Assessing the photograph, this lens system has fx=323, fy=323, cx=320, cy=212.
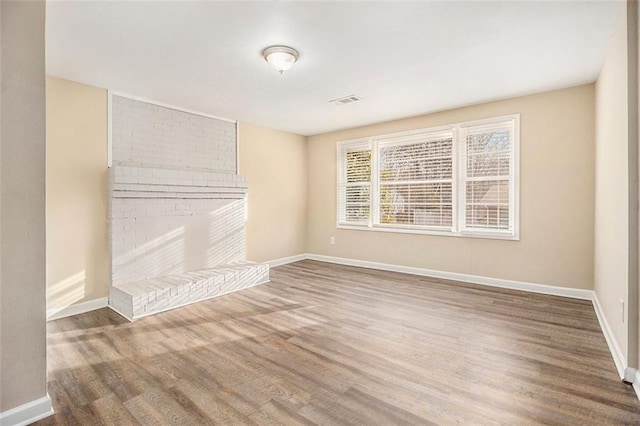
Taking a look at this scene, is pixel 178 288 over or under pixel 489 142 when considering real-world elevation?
under

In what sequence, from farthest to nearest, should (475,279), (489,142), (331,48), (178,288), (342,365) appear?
(475,279) < (489,142) < (178,288) < (331,48) < (342,365)

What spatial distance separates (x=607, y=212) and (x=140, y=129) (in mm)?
5038

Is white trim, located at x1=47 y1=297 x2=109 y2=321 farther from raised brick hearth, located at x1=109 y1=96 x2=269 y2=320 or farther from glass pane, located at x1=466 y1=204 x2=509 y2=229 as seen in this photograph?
glass pane, located at x1=466 y1=204 x2=509 y2=229

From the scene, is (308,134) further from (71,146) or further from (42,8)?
(42,8)

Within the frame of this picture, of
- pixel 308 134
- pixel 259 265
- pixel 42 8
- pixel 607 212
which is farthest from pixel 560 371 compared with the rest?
pixel 308 134

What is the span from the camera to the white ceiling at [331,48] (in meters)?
2.28

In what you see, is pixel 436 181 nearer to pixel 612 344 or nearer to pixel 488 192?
pixel 488 192

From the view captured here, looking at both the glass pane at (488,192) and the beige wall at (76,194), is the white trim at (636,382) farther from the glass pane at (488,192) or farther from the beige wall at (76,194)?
the beige wall at (76,194)

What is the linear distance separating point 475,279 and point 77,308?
4.93m

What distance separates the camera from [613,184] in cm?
254

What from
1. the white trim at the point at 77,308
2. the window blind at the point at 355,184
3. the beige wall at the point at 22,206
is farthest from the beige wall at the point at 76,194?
the window blind at the point at 355,184

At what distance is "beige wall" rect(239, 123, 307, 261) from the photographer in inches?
215

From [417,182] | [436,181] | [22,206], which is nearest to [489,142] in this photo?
[436,181]

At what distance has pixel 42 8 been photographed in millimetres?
1791
